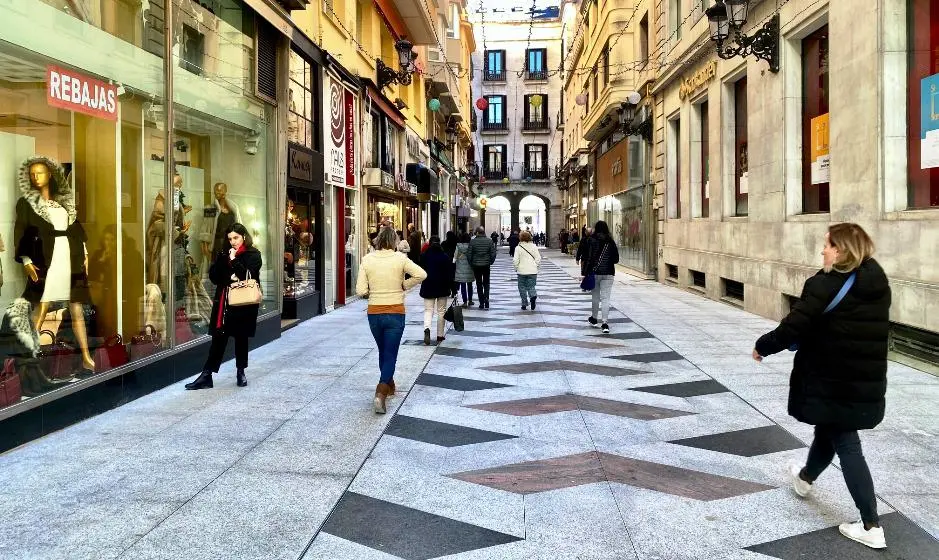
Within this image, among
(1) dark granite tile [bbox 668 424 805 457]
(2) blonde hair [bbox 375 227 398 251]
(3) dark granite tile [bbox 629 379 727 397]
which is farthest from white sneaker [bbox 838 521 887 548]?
(2) blonde hair [bbox 375 227 398 251]

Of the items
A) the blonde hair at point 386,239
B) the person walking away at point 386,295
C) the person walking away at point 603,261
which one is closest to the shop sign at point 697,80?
the person walking away at point 603,261

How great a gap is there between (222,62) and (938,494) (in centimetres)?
913

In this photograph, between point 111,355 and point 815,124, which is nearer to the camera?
point 111,355

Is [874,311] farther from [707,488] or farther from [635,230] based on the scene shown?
[635,230]

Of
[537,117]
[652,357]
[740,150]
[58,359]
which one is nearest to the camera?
[58,359]

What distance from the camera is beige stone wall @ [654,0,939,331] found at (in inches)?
351

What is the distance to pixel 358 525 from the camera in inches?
160

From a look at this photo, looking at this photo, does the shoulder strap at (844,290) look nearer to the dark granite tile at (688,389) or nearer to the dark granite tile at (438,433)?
the dark granite tile at (438,433)

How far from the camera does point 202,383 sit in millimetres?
7645

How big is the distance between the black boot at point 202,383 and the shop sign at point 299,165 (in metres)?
5.28

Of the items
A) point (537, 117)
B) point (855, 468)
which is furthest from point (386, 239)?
point (537, 117)

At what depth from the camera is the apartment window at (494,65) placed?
206 ft

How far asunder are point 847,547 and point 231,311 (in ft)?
19.6

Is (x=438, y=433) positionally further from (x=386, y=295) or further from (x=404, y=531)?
(x=404, y=531)
